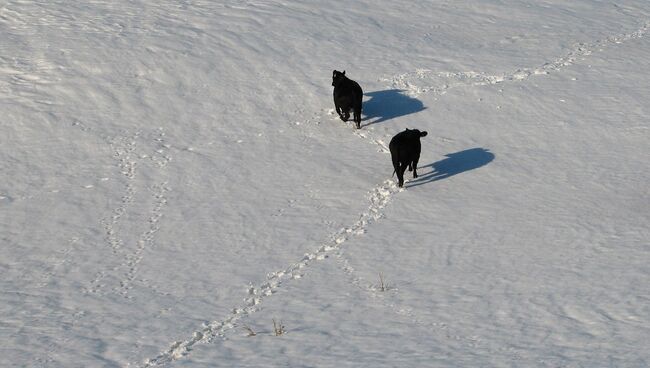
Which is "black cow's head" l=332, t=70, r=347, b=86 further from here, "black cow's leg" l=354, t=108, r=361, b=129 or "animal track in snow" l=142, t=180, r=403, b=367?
"animal track in snow" l=142, t=180, r=403, b=367

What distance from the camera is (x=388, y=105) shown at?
71.3 ft

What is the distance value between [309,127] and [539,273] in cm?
791

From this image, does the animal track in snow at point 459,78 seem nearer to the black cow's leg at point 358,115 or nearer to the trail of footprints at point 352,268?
the trail of footprints at point 352,268

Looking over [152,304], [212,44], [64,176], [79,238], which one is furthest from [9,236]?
[212,44]

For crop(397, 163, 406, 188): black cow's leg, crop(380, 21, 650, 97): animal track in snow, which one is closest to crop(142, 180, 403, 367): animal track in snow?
crop(397, 163, 406, 188): black cow's leg

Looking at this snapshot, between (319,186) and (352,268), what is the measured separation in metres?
3.59

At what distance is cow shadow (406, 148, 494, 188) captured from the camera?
1822 centimetres

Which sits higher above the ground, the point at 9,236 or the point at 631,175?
the point at 631,175

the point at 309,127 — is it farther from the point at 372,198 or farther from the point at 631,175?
the point at 631,175

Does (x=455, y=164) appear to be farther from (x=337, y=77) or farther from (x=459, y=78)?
(x=459, y=78)

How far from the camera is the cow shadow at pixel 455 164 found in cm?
1822

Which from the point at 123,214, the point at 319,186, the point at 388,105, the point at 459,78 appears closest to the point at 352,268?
the point at 319,186

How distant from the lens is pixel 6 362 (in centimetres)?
1095

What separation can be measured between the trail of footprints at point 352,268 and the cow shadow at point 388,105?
1.38 feet
